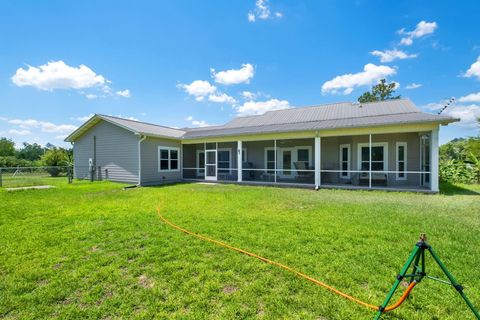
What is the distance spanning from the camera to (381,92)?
1328 inches

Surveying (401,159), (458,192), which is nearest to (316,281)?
(458,192)

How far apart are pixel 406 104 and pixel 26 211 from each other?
717 inches

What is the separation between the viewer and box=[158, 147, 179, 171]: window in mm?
13922

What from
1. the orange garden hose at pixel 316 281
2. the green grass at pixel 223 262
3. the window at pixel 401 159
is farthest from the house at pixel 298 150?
the orange garden hose at pixel 316 281

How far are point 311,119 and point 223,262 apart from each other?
43.6 feet

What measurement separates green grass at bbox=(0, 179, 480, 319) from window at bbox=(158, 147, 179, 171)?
26.0 feet

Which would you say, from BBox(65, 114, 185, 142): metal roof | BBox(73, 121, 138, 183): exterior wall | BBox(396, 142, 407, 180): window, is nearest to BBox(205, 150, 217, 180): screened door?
BBox(65, 114, 185, 142): metal roof

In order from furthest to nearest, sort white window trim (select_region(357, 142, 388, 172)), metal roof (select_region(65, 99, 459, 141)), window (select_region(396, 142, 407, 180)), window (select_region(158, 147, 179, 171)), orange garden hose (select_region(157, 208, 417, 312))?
window (select_region(158, 147, 179, 171)), white window trim (select_region(357, 142, 388, 172)), window (select_region(396, 142, 407, 180)), metal roof (select_region(65, 99, 459, 141)), orange garden hose (select_region(157, 208, 417, 312))

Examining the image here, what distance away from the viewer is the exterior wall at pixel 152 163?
12812 mm

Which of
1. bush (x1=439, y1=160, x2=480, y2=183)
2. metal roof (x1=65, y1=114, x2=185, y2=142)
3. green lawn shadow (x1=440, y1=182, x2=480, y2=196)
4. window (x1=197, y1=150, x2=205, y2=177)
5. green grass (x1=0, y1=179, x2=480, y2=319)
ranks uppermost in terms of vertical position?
metal roof (x1=65, y1=114, x2=185, y2=142)

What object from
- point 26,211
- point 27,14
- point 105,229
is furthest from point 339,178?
point 27,14

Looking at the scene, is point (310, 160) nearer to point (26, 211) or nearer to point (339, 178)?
point (339, 178)

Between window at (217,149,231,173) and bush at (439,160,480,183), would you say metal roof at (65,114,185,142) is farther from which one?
bush at (439,160,480,183)

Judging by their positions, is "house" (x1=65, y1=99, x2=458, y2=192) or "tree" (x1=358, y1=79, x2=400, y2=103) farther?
"tree" (x1=358, y1=79, x2=400, y2=103)
